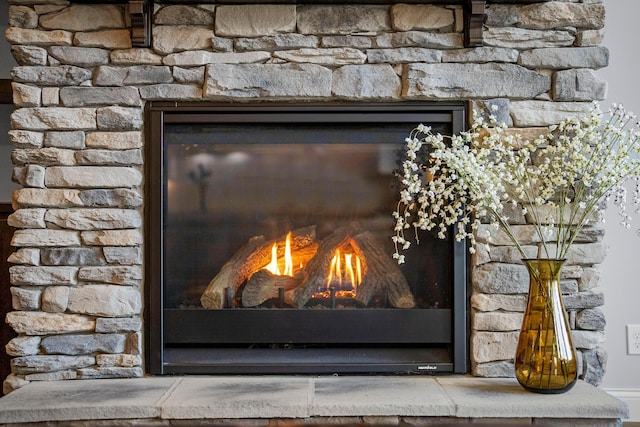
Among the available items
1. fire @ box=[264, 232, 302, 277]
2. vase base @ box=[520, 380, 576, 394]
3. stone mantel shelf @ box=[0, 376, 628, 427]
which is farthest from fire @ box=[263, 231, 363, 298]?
vase base @ box=[520, 380, 576, 394]

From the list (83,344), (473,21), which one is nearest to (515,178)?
(473,21)

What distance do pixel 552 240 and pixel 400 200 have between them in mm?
588

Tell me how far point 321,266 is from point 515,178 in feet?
2.62

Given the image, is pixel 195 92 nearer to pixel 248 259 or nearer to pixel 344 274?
pixel 248 259

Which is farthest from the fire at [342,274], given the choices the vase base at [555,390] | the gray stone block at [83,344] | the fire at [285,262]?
the vase base at [555,390]

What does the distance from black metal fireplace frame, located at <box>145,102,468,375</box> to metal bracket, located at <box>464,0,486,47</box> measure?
9.5 inches

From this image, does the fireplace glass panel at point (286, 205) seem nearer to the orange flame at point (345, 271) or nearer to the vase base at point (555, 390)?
the orange flame at point (345, 271)

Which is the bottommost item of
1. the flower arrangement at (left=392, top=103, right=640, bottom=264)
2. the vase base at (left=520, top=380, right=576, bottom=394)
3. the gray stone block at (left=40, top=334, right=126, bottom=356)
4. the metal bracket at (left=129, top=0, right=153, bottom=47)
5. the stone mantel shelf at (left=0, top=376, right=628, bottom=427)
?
the stone mantel shelf at (left=0, top=376, right=628, bottom=427)

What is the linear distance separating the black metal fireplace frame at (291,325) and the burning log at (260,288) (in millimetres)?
53

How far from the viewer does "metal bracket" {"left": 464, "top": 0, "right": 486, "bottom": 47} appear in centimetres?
239

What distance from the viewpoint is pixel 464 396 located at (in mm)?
2176

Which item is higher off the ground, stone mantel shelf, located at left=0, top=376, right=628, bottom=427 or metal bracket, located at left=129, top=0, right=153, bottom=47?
metal bracket, located at left=129, top=0, right=153, bottom=47

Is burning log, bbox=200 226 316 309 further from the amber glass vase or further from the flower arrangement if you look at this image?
the amber glass vase

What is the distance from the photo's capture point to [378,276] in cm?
254
